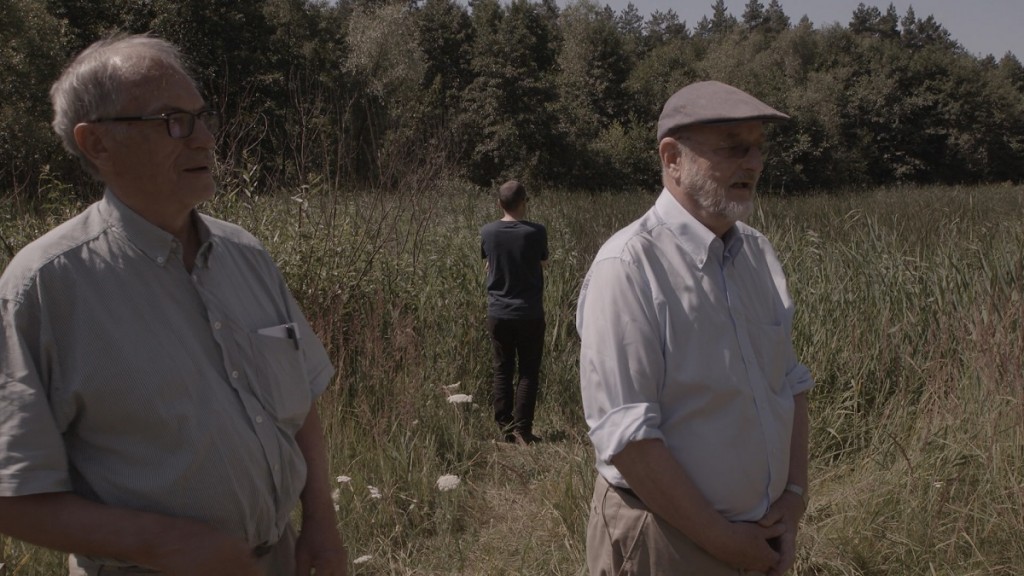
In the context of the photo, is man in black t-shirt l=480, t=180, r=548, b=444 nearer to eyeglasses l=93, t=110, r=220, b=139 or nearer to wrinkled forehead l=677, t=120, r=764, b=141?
wrinkled forehead l=677, t=120, r=764, b=141

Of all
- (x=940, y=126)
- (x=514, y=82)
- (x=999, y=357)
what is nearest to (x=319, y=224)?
(x=999, y=357)

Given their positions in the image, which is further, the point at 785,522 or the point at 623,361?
the point at 785,522

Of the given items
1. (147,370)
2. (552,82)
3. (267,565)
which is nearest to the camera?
(147,370)

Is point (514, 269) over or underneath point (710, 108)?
underneath

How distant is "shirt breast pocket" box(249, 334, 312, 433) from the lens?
160 cm

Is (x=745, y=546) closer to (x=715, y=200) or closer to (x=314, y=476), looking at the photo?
(x=715, y=200)

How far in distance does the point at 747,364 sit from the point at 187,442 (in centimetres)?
108

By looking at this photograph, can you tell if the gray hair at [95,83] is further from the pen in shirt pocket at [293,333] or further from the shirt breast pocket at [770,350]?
the shirt breast pocket at [770,350]

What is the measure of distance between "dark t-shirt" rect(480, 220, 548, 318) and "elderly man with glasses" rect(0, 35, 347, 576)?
357 centimetres

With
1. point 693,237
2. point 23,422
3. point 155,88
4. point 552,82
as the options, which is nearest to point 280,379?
point 23,422

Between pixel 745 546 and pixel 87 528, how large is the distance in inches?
47.1

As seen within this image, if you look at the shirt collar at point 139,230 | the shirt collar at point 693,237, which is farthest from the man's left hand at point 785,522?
the shirt collar at point 139,230

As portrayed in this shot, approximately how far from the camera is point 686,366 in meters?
1.68

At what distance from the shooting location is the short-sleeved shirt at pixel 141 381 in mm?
1323
